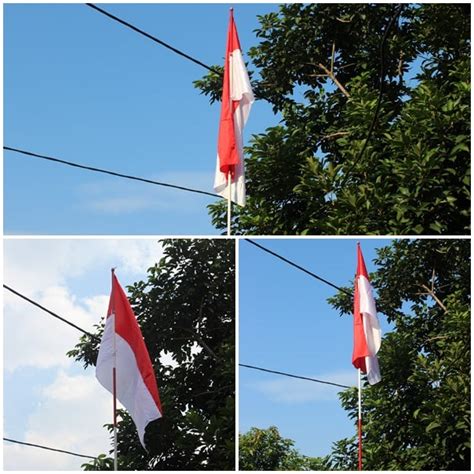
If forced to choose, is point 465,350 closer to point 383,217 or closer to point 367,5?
point 383,217

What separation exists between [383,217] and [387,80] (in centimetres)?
200

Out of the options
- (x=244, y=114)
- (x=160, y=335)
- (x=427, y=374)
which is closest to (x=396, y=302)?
(x=427, y=374)

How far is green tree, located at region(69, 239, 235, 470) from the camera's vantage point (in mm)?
9211

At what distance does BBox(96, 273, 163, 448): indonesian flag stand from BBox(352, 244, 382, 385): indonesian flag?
1.87 metres

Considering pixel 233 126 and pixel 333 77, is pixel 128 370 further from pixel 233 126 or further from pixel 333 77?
pixel 333 77

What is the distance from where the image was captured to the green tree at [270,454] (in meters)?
10.2

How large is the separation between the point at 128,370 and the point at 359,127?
4.07m

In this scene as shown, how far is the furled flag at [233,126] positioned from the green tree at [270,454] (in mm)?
4066

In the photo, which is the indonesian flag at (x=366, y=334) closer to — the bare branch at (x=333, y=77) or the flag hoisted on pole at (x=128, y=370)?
the flag hoisted on pole at (x=128, y=370)

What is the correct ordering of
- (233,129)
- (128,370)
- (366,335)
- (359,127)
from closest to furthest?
(128,370) < (233,129) < (366,335) < (359,127)

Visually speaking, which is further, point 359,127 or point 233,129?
point 359,127

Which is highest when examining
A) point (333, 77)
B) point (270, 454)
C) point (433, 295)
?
point (333, 77)

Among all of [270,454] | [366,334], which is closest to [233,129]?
[366,334]

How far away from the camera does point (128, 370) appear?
6434mm
